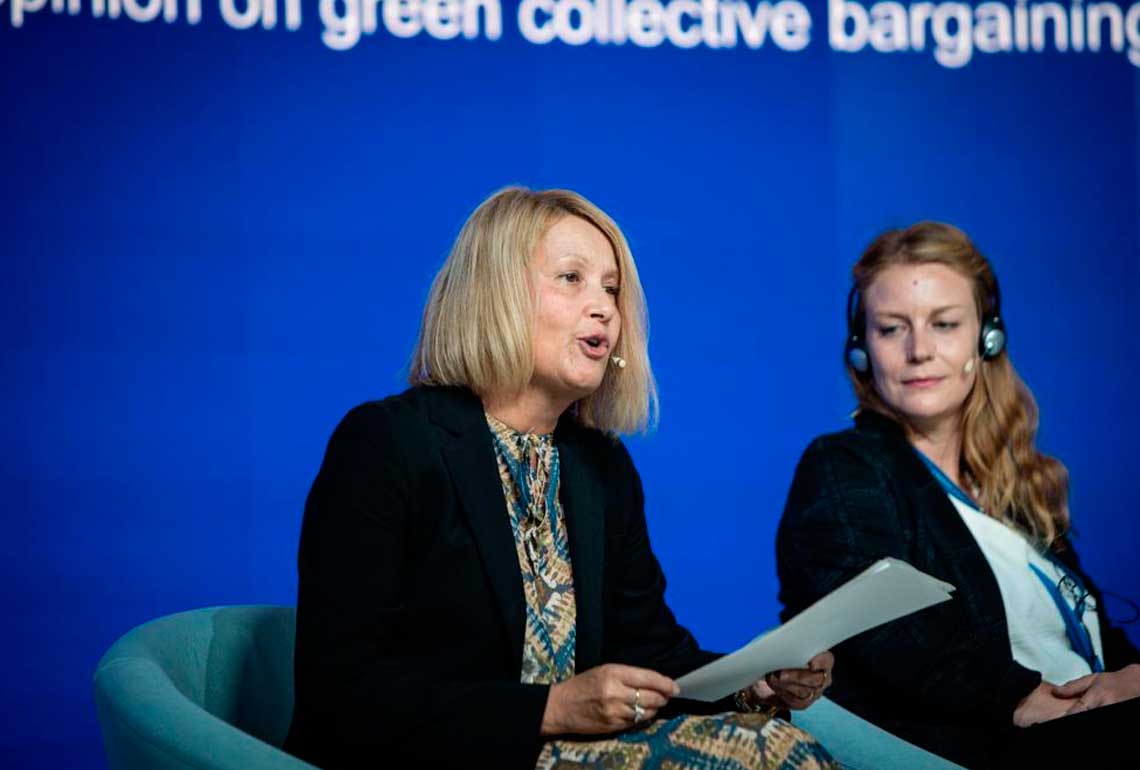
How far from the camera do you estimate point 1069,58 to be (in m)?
4.21

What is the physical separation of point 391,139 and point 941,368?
169cm

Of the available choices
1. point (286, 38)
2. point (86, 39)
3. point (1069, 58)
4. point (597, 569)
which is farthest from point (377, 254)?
point (1069, 58)

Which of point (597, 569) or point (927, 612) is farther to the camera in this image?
point (927, 612)

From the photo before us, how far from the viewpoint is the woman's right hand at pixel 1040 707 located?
235 cm

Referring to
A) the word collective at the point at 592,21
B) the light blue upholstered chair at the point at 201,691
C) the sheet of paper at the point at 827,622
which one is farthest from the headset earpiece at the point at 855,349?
the word collective at the point at 592,21

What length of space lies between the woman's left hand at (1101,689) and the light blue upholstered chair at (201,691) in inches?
49.6

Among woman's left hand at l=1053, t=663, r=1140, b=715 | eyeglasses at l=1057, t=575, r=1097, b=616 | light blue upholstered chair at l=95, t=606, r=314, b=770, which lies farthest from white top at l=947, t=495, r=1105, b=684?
light blue upholstered chair at l=95, t=606, r=314, b=770

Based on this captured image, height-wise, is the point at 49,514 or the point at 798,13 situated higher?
the point at 798,13

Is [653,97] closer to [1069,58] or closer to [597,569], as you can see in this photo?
[1069,58]

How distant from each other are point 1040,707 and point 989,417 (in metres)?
0.66

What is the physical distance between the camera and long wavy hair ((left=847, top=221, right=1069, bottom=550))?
9.07 ft

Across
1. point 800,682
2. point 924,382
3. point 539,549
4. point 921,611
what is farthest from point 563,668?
point 924,382

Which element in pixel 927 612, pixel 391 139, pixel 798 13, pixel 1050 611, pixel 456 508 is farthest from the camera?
pixel 798 13

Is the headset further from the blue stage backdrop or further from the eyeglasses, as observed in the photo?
the blue stage backdrop
